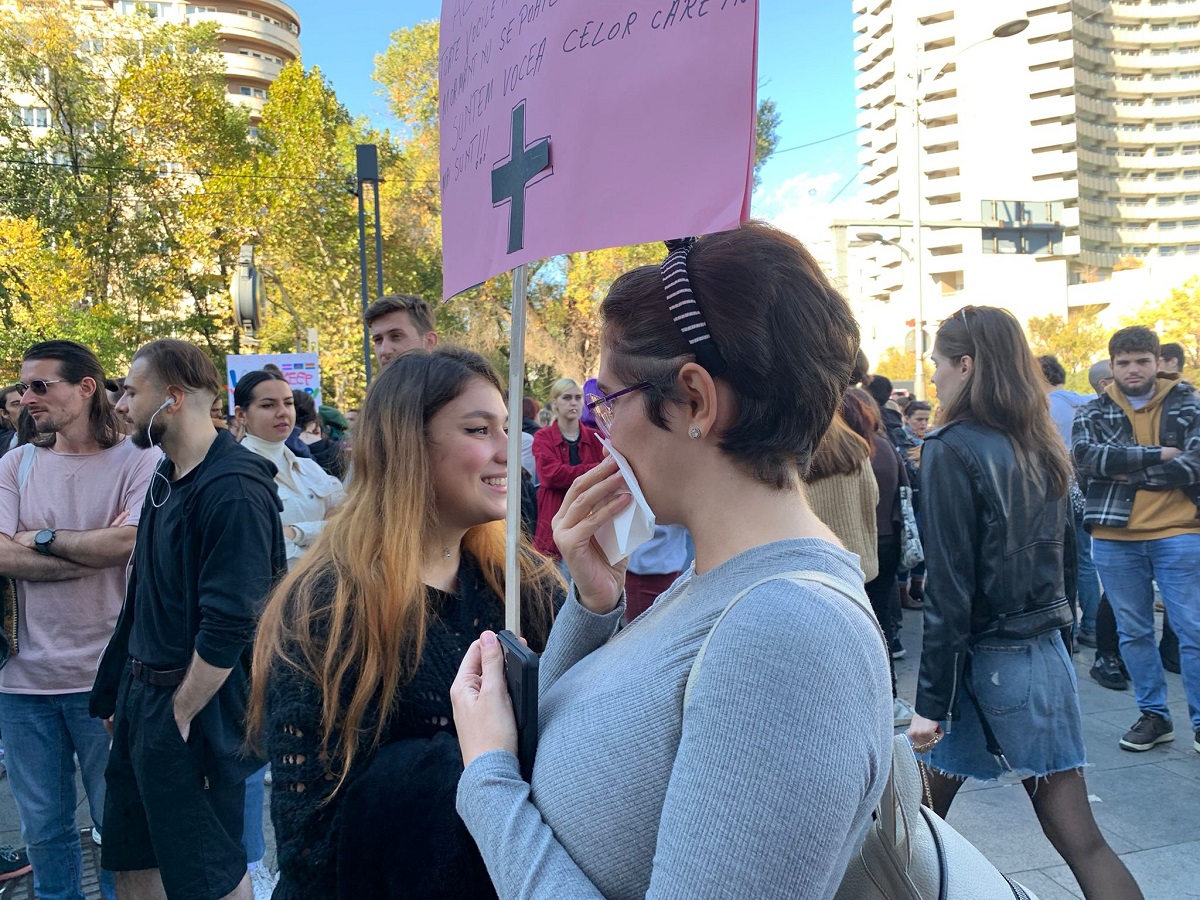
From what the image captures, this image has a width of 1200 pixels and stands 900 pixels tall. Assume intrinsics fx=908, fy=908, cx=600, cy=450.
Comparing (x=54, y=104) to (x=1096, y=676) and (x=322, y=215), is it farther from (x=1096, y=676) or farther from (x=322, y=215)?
(x=1096, y=676)

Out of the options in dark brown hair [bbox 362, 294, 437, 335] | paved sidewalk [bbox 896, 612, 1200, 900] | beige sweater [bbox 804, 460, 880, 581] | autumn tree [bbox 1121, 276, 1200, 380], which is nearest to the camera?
paved sidewalk [bbox 896, 612, 1200, 900]

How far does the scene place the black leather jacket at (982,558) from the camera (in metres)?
2.78

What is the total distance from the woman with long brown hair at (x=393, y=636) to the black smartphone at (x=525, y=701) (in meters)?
0.39

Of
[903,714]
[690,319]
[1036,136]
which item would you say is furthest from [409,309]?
[1036,136]

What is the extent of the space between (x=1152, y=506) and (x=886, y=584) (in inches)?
58.7

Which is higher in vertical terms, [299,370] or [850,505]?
[299,370]

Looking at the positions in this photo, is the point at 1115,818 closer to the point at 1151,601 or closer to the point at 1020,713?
the point at 1151,601

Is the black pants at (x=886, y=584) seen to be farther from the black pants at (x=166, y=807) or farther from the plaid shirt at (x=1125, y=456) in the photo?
the black pants at (x=166, y=807)

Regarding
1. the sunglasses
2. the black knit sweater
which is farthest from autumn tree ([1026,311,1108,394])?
the black knit sweater

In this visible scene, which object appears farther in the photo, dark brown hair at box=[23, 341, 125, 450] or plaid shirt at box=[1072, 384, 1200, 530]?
plaid shirt at box=[1072, 384, 1200, 530]

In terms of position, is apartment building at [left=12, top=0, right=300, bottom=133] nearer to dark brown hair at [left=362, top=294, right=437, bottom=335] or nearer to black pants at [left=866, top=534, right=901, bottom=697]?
dark brown hair at [left=362, top=294, right=437, bottom=335]

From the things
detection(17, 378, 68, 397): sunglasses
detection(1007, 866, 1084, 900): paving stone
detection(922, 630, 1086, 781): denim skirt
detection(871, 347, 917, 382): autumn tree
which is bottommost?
detection(1007, 866, 1084, 900): paving stone

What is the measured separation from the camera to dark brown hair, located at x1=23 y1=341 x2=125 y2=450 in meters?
3.56

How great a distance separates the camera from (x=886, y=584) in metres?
5.57
